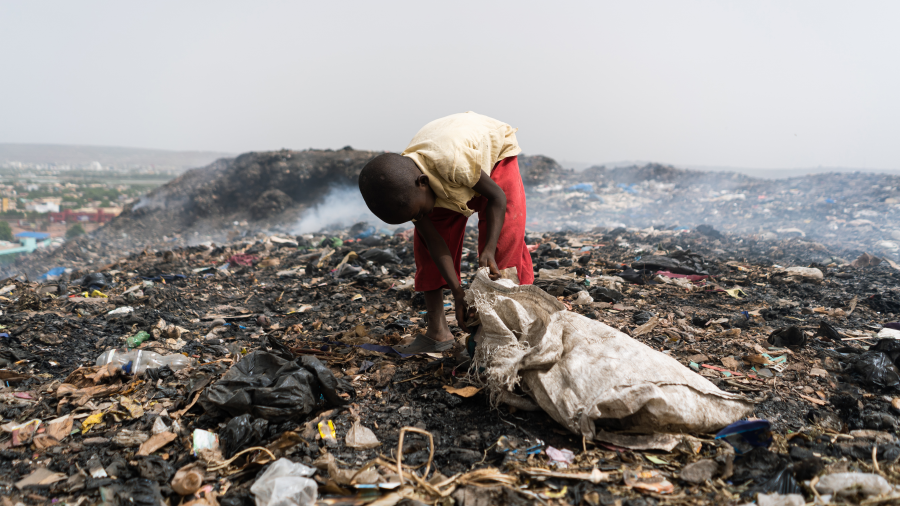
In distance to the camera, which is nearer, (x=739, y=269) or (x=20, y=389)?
(x=20, y=389)

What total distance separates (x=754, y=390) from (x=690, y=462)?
80cm

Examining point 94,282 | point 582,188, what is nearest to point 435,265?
point 94,282

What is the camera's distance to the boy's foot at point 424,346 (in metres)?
2.61

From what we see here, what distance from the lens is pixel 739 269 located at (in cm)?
479

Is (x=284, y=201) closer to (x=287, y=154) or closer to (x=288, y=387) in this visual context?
(x=287, y=154)

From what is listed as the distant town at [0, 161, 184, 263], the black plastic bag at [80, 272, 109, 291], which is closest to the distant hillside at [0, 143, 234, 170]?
the distant town at [0, 161, 184, 263]

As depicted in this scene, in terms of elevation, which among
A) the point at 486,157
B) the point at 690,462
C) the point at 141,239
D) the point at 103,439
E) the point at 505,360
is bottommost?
the point at 141,239

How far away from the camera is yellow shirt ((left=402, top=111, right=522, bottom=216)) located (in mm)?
2023

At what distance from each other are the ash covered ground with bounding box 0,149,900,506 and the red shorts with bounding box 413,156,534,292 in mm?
549

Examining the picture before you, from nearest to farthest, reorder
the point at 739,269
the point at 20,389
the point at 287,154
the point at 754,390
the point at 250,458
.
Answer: the point at 250,458 < the point at 754,390 < the point at 20,389 < the point at 739,269 < the point at 287,154

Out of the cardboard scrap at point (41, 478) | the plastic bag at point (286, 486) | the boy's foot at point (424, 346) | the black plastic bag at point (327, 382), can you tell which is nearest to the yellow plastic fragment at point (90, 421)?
the cardboard scrap at point (41, 478)

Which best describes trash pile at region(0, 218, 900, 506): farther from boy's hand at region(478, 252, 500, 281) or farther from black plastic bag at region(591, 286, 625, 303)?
black plastic bag at region(591, 286, 625, 303)

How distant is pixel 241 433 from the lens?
5.68 ft

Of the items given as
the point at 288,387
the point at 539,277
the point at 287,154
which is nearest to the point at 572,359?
the point at 288,387
